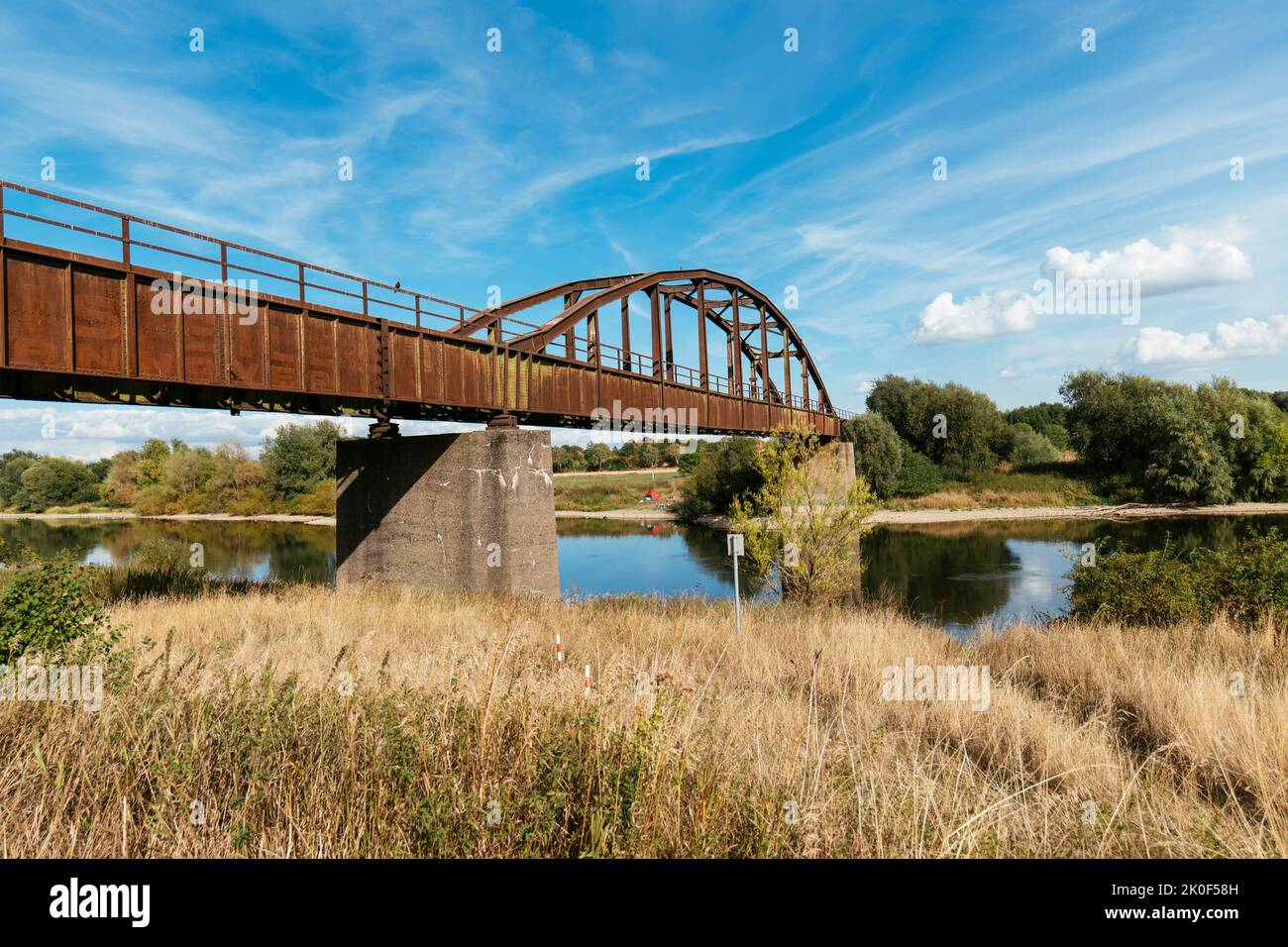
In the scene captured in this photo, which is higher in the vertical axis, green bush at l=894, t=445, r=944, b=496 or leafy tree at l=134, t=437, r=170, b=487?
leafy tree at l=134, t=437, r=170, b=487

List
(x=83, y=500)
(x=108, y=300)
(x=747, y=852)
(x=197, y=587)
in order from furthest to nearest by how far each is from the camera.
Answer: (x=83, y=500)
(x=197, y=587)
(x=108, y=300)
(x=747, y=852)

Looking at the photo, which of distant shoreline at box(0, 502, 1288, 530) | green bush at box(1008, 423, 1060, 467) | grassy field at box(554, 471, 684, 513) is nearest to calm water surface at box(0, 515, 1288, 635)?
distant shoreline at box(0, 502, 1288, 530)

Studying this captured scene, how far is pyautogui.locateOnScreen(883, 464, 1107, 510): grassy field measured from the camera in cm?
5634

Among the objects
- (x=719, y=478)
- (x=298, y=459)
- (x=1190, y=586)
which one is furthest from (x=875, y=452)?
(x=298, y=459)

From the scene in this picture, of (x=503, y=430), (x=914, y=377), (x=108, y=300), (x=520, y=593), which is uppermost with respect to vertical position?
(x=914, y=377)

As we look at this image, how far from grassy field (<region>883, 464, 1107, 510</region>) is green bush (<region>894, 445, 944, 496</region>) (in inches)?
24.0

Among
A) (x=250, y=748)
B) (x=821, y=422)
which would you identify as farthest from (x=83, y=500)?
(x=250, y=748)

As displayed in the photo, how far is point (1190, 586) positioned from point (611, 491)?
62544 millimetres

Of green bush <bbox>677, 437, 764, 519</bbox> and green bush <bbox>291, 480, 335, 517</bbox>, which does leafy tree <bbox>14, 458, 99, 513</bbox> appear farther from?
green bush <bbox>677, 437, 764, 519</bbox>

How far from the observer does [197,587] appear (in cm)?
1560

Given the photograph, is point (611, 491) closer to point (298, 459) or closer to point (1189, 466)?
point (298, 459)

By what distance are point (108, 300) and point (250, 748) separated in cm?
1033

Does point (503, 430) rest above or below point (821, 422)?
below
